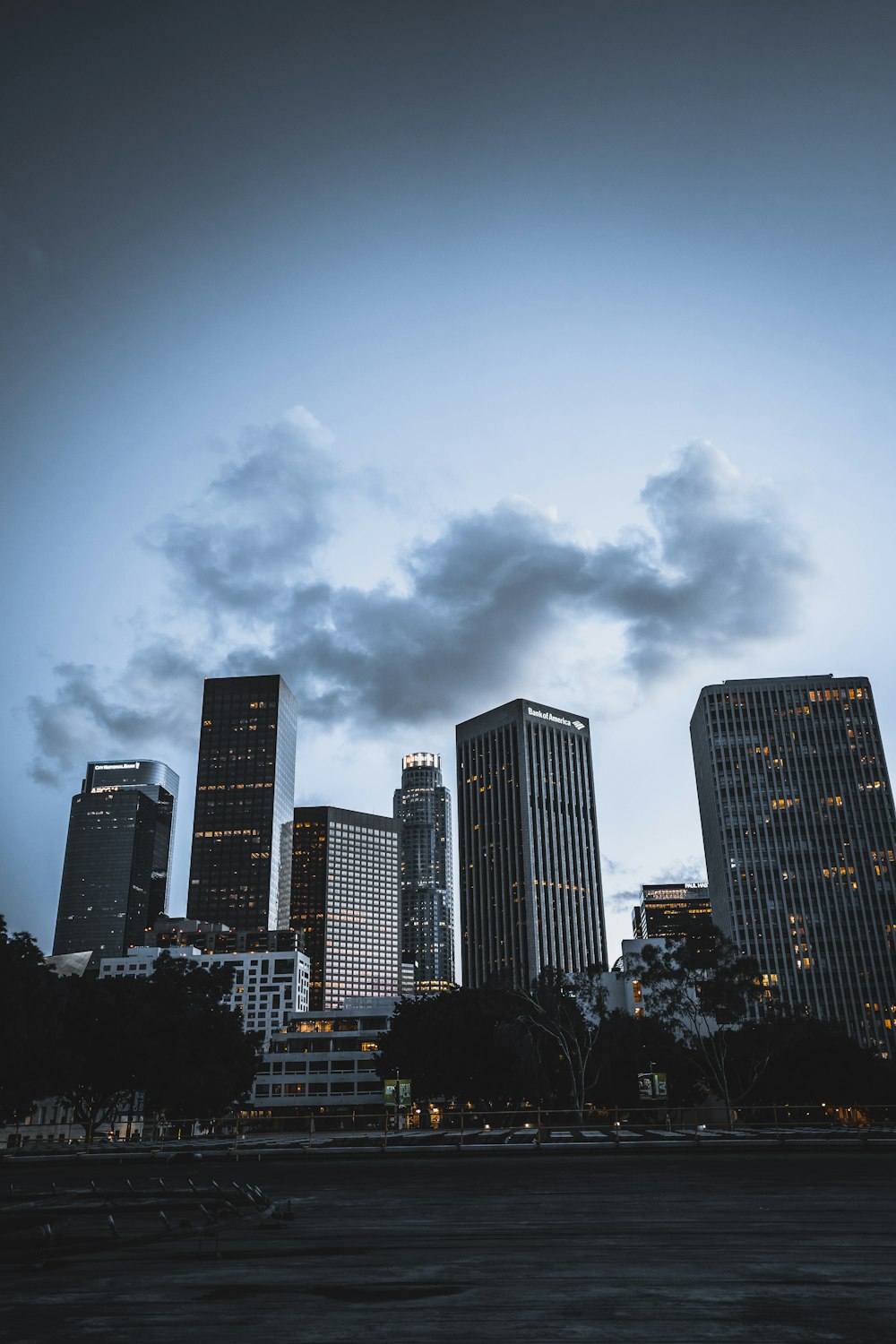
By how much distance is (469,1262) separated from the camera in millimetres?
13695

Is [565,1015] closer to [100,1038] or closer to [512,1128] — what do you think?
[512,1128]

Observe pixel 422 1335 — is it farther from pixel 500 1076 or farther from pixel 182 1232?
pixel 500 1076

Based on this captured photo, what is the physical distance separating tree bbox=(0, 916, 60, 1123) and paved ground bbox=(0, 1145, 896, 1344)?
31130 millimetres

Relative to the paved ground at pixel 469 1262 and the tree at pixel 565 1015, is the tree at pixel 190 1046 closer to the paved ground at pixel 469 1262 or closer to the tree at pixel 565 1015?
the tree at pixel 565 1015

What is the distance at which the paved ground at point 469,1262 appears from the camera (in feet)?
31.6

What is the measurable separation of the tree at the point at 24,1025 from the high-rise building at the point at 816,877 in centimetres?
14365

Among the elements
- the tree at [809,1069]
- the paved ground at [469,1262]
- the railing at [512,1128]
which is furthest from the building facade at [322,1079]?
the paved ground at [469,1262]

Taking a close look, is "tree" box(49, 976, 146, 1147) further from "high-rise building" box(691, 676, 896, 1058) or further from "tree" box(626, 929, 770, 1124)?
"high-rise building" box(691, 676, 896, 1058)

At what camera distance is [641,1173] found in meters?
29.9

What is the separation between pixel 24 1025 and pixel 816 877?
168 meters

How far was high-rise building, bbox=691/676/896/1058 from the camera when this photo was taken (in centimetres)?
18075

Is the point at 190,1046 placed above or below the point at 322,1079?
above

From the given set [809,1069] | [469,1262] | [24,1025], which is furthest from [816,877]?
[469,1262]

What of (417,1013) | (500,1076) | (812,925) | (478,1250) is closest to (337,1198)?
(478,1250)
